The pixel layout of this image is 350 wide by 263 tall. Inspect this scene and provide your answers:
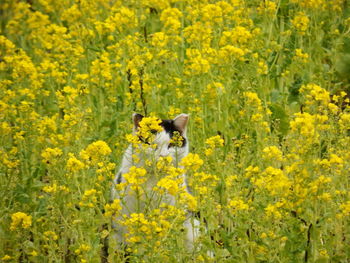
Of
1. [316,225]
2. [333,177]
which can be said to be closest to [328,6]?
[333,177]

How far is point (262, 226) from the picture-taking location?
3.54m

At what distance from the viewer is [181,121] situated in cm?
456

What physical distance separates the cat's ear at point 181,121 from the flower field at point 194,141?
189 millimetres

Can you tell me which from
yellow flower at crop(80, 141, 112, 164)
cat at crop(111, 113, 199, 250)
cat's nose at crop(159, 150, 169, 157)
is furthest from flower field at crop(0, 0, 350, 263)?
cat's nose at crop(159, 150, 169, 157)

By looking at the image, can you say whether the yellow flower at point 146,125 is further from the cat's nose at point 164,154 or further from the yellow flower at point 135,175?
the cat's nose at point 164,154

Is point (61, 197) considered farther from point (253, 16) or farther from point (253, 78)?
point (253, 16)

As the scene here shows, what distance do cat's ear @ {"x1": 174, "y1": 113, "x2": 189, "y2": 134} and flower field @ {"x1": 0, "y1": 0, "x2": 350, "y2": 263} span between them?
0.62 ft

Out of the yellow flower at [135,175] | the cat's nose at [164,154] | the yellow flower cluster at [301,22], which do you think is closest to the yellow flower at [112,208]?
the yellow flower at [135,175]

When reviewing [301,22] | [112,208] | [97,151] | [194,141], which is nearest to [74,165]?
[97,151]

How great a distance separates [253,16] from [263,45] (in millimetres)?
1053

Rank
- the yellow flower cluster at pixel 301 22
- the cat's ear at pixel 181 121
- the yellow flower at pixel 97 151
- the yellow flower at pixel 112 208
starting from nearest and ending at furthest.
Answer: the yellow flower at pixel 112 208, the yellow flower at pixel 97 151, the cat's ear at pixel 181 121, the yellow flower cluster at pixel 301 22

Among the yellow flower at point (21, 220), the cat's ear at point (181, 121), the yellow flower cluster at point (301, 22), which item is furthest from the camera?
the yellow flower cluster at point (301, 22)

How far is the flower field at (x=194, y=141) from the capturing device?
3418mm

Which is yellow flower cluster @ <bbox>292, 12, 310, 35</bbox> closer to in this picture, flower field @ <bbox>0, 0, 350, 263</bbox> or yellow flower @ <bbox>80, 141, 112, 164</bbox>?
flower field @ <bbox>0, 0, 350, 263</bbox>
